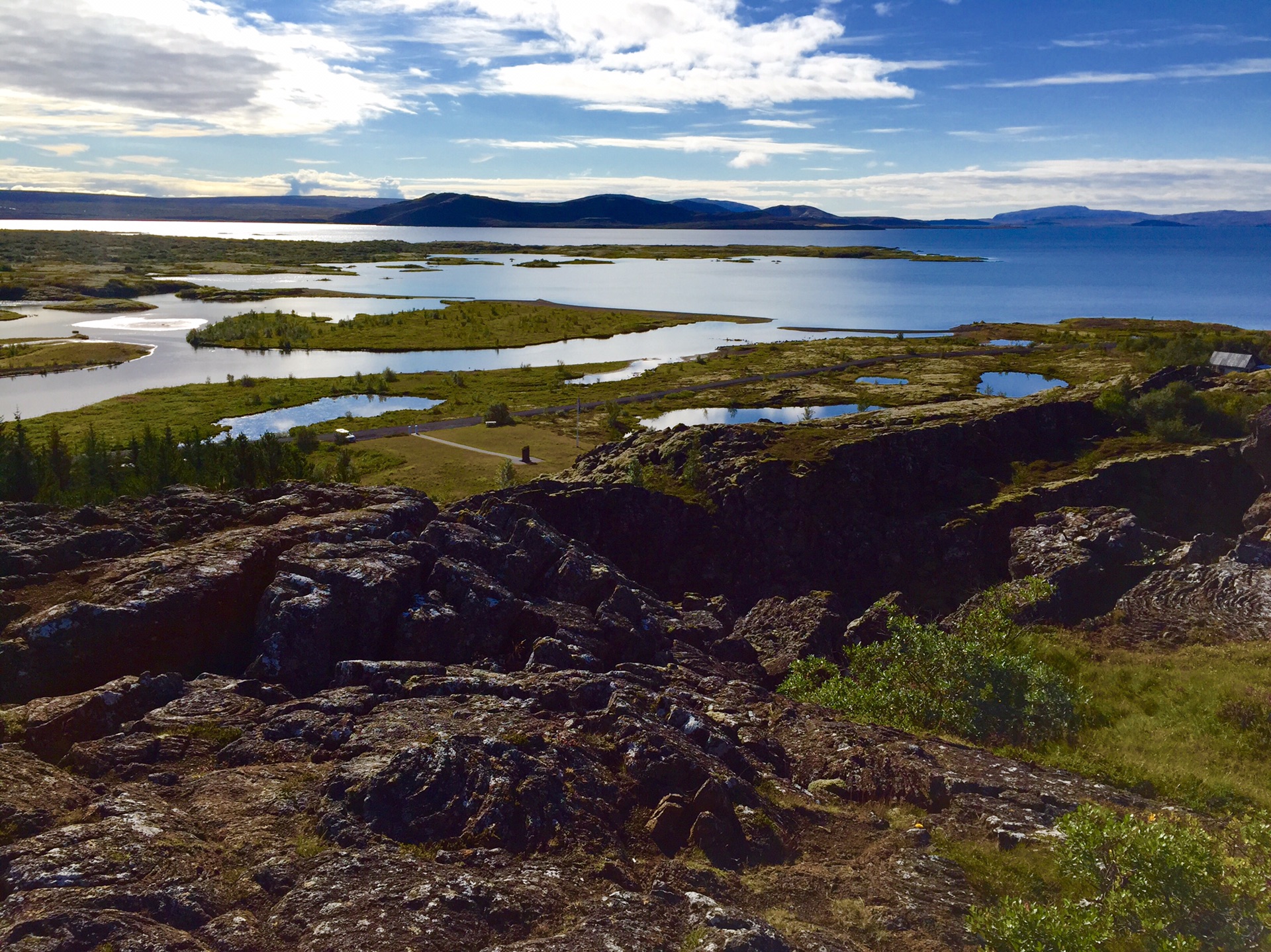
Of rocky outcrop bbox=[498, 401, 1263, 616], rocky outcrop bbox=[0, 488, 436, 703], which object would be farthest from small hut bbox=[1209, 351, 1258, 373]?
rocky outcrop bbox=[0, 488, 436, 703]

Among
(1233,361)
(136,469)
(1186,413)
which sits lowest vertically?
(136,469)

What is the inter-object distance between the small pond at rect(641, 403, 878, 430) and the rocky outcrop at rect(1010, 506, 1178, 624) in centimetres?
6458

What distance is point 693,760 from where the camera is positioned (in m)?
23.8

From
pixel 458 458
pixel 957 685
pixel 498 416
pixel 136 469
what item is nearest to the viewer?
pixel 957 685

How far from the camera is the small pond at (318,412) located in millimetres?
116062

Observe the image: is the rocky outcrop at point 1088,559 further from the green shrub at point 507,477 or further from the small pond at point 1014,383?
the small pond at point 1014,383

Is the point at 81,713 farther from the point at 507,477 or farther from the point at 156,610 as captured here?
the point at 507,477

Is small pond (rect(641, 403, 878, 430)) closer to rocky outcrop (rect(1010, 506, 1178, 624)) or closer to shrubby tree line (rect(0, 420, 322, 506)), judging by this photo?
shrubby tree line (rect(0, 420, 322, 506))

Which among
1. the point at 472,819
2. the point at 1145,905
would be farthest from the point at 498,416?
the point at 1145,905

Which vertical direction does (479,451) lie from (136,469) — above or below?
below

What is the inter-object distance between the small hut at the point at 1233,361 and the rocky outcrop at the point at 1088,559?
104005 millimetres

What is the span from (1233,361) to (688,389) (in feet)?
314

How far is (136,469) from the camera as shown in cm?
7550

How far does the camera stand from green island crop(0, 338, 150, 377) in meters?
151
